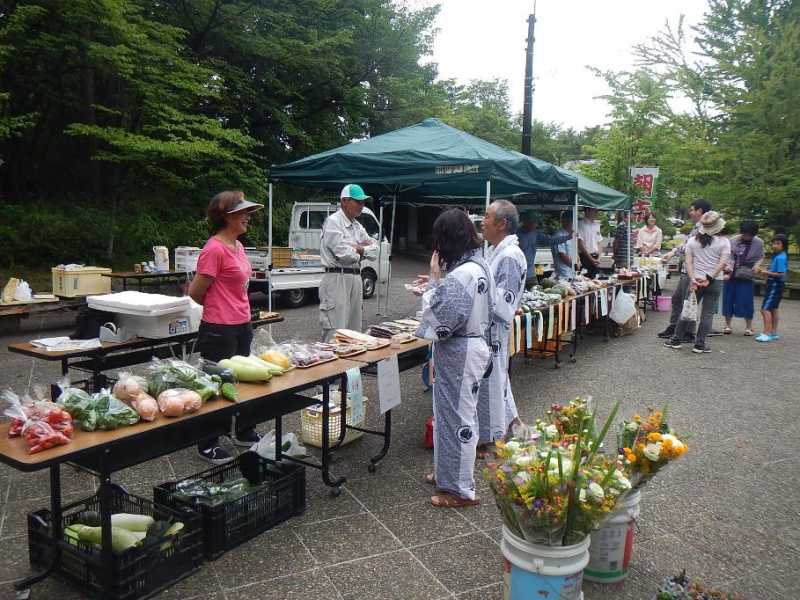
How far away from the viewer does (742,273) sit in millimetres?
9086

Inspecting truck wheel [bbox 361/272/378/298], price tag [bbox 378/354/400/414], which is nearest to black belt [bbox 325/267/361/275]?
price tag [bbox 378/354/400/414]

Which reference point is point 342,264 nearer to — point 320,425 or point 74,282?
point 320,425

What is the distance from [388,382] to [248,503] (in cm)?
116

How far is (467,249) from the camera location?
343 cm

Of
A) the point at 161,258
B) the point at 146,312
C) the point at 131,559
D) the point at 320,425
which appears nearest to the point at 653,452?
the point at 131,559

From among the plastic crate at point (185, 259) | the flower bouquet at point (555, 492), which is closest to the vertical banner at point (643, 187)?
the plastic crate at point (185, 259)

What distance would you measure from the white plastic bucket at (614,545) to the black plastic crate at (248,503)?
159cm

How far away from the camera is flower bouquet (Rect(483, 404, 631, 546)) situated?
2.30 m

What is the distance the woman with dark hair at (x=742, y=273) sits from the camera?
29.2 ft

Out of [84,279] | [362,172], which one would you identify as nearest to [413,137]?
[362,172]

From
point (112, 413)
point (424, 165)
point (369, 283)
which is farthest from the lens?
point (369, 283)

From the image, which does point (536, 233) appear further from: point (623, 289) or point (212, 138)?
point (212, 138)

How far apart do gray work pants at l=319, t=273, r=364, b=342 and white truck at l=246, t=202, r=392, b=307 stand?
316cm

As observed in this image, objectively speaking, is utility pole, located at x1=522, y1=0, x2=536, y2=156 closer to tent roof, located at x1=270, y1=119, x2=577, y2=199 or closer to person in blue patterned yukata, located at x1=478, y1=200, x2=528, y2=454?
tent roof, located at x1=270, y1=119, x2=577, y2=199
